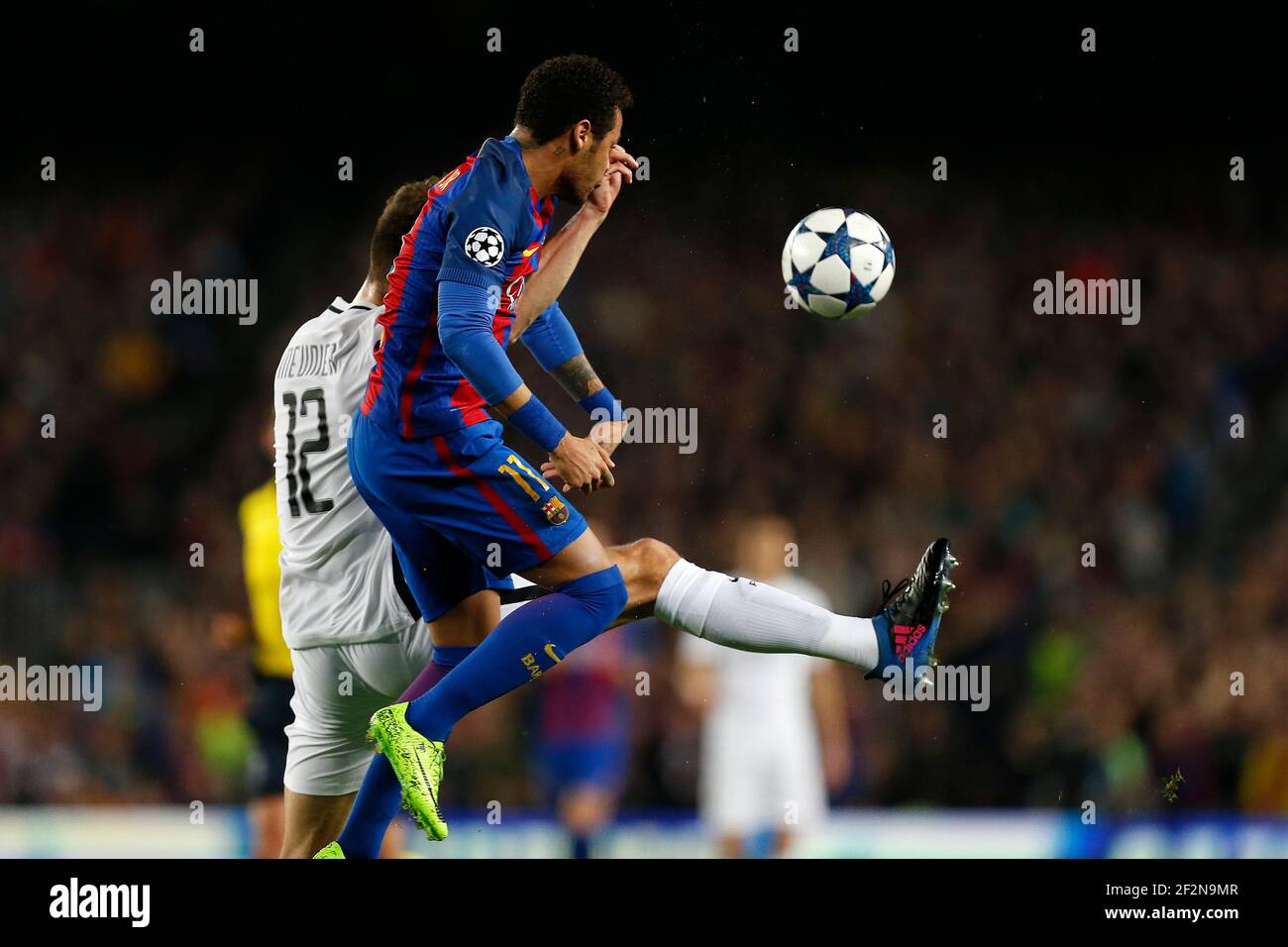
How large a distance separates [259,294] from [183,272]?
1.71ft

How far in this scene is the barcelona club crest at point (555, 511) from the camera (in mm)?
3973

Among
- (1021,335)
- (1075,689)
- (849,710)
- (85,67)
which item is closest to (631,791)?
(849,710)

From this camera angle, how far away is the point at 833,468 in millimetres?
8484

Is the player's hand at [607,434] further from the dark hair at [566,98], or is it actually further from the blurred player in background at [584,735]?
the blurred player in background at [584,735]

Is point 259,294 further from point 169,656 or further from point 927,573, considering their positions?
point 927,573

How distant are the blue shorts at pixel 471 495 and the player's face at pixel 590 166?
2.22ft

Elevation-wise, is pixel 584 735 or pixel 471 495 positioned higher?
pixel 471 495

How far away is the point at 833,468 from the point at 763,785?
2305 mm

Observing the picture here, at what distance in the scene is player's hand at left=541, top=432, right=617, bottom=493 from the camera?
391cm

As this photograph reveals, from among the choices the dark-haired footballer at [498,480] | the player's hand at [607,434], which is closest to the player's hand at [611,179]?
the dark-haired footballer at [498,480]

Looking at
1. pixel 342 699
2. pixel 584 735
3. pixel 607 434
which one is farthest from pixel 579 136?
pixel 584 735

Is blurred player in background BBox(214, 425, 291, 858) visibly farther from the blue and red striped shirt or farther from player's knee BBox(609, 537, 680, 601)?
player's knee BBox(609, 537, 680, 601)

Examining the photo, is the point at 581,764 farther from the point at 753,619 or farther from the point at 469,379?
the point at 469,379

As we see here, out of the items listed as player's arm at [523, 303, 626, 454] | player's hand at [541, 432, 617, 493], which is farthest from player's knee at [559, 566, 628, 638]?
player's arm at [523, 303, 626, 454]
